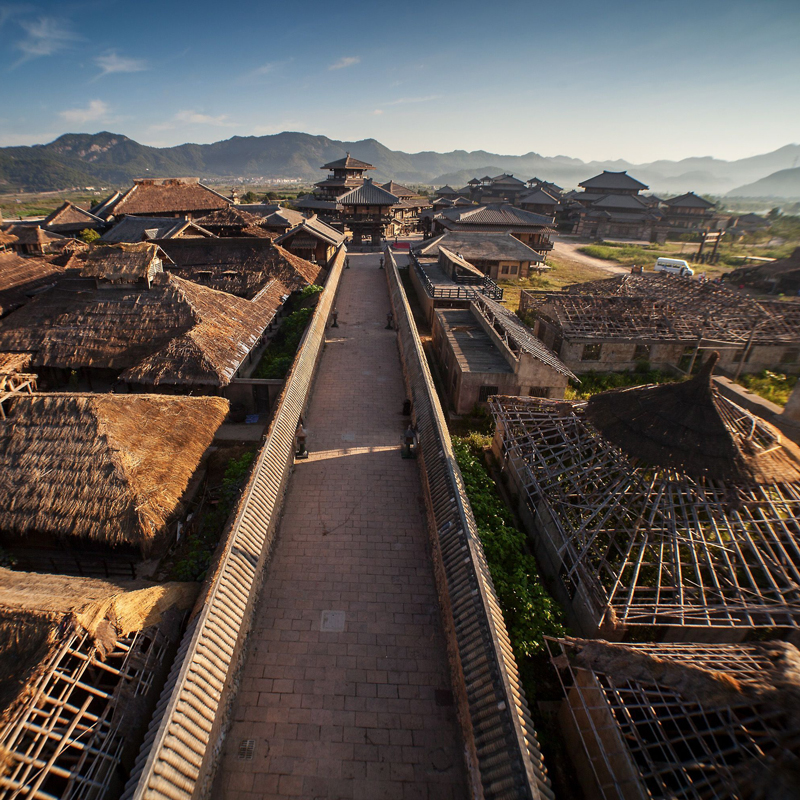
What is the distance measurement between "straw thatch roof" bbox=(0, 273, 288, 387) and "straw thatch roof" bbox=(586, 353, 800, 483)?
1369cm

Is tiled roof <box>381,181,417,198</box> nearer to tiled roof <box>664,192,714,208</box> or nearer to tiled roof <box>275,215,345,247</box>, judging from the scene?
tiled roof <box>275,215,345,247</box>

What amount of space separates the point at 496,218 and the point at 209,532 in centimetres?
4630

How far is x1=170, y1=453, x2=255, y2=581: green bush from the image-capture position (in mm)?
10039

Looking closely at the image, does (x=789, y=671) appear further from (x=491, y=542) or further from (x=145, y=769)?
(x=145, y=769)

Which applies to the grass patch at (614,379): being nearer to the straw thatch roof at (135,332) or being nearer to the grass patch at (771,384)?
the grass patch at (771,384)

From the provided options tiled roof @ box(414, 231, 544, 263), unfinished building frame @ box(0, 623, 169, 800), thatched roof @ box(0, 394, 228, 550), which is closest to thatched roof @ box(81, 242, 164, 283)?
thatched roof @ box(0, 394, 228, 550)

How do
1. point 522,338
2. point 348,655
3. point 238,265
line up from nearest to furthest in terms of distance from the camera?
point 348,655 → point 522,338 → point 238,265

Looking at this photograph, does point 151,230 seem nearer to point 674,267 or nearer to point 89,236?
point 89,236

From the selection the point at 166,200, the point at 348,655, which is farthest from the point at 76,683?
the point at 166,200

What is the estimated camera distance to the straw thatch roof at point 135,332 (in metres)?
16.7

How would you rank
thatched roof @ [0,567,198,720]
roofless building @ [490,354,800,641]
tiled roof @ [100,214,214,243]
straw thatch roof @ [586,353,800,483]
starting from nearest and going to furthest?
thatched roof @ [0,567,198,720]
roofless building @ [490,354,800,641]
straw thatch roof @ [586,353,800,483]
tiled roof @ [100,214,214,243]

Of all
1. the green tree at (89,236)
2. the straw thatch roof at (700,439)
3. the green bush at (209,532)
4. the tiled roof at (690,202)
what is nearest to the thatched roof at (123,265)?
the green bush at (209,532)

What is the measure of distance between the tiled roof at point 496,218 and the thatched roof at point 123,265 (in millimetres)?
35511

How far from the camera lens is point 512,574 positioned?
954 cm
